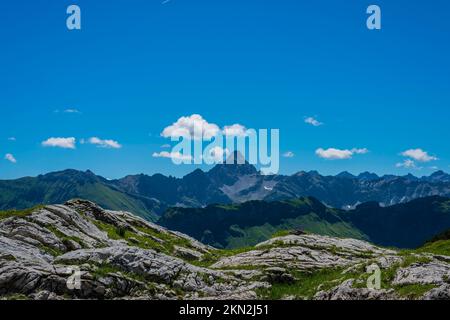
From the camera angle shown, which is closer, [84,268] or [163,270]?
[84,268]

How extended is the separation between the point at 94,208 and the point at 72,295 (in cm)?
3819

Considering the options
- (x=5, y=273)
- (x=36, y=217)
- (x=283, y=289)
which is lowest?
(x=283, y=289)

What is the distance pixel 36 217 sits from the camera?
50.1 m

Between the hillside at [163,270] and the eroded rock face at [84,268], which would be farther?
the hillside at [163,270]

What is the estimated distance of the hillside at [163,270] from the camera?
114ft

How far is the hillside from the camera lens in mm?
34688

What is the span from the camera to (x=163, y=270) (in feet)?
138

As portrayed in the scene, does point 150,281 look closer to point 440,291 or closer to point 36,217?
point 36,217

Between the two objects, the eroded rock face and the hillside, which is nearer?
the eroded rock face

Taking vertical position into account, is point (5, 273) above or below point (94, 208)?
below

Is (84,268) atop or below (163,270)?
atop

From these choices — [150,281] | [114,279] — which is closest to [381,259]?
[150,281]
